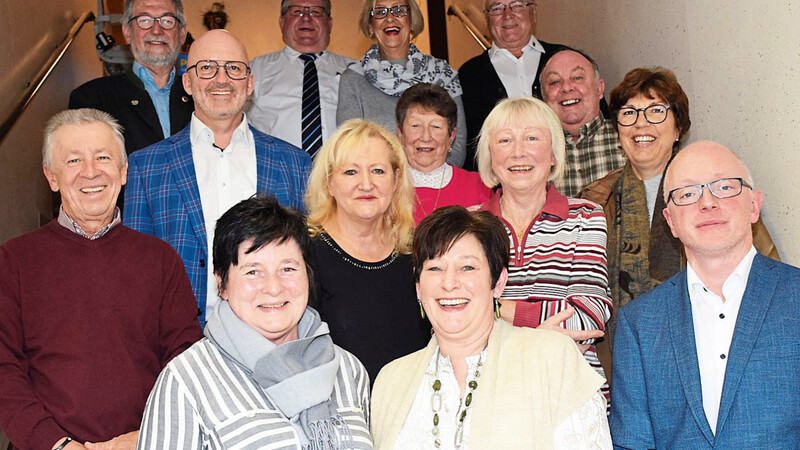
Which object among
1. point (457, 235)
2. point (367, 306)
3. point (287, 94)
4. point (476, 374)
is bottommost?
point (476, 374)

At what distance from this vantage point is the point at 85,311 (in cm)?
286

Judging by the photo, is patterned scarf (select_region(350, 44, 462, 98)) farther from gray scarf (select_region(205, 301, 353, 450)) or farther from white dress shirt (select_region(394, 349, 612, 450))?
gray scarf (select_region(205, 301, 353, 450))

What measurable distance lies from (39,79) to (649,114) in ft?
12.5

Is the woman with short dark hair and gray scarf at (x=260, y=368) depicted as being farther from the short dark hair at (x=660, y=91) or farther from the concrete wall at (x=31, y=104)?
the concrete wall at (x=31, y=104)

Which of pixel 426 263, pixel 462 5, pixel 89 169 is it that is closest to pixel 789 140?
pixel 426 263

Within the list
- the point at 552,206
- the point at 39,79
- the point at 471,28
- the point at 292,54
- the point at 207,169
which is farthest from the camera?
the point at 471,28

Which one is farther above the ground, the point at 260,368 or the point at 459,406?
the point at 260,368

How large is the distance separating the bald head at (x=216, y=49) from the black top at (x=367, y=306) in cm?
109

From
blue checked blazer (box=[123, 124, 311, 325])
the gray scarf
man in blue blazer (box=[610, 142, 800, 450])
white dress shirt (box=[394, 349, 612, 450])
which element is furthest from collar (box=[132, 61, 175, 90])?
man in blue blazer (box=[610, 142, 800, 450])

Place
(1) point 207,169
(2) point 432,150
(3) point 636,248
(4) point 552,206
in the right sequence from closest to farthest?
(4) point 552,206 < (3) point 636,248 < (1) point 207,169 < (2) point 432,150

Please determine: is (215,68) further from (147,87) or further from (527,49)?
(527,49)

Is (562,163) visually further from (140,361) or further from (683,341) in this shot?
(140,361)

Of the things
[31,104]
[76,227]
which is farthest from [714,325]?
[31,104]

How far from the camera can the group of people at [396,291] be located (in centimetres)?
246
